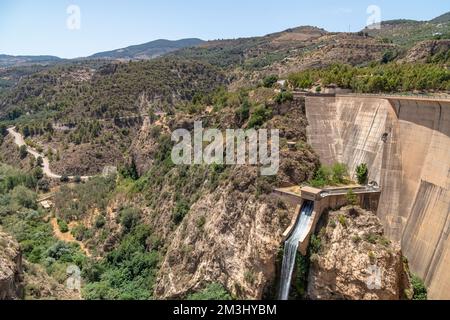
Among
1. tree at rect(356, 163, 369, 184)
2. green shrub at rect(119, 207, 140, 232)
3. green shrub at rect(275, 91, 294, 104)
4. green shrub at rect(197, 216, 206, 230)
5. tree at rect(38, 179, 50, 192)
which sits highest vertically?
green shrub at rect(275, 91, 294, 104)

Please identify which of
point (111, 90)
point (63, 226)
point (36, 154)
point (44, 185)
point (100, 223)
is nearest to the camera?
point (100, 223)

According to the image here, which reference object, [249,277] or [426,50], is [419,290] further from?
[426,50]

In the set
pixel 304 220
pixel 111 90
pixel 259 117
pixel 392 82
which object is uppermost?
pixel 392 82

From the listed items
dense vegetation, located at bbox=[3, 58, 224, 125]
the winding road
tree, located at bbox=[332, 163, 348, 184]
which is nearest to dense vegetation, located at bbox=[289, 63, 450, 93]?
tree, located at bbox=[332, 163, 348, 184]

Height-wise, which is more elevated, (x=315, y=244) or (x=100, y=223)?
(x=315, y=244)

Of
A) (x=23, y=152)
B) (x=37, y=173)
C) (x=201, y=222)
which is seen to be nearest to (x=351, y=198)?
(x=201, y=222)

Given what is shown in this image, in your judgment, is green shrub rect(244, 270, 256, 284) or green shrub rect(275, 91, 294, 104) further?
green shrub rect(275, 91, 294, 104)

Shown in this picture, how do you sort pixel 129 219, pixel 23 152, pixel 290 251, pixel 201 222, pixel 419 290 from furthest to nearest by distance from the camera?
pixel 23 152, pixel 129 219, pixel 201 222, pixel 290 251, pixel 419 290

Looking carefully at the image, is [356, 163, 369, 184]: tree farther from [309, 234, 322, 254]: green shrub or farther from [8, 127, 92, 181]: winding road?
[8, 127, 92, 181]: winding road
